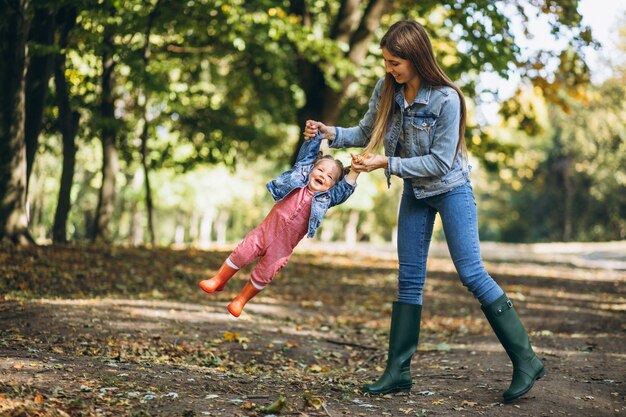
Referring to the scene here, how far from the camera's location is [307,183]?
192 inches

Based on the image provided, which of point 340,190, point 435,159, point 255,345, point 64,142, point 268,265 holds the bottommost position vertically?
point 255,345

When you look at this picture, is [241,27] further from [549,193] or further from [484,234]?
[484,234]

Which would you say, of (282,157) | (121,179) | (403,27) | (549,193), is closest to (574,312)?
(403,27)

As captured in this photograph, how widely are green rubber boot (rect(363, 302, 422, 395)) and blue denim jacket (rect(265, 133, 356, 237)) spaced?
2.63 feet

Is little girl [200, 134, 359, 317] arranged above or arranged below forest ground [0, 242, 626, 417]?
above

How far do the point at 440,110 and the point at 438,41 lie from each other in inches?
509

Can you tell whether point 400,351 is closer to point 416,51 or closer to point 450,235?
point 450,235

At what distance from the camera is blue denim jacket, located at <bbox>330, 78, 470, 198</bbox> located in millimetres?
4445

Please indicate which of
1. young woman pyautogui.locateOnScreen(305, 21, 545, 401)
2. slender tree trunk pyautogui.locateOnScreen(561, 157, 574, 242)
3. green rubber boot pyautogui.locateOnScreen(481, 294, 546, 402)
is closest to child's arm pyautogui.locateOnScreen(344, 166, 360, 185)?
young woman pyautogui.locateOnScreen(305, 21, 545, 401)

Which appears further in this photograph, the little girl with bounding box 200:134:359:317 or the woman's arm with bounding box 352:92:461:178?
the little girl with bounding box 200:134:359:317

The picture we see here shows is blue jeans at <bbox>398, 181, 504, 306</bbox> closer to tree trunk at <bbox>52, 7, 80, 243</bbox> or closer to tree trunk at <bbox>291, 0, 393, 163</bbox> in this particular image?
tree trunk at <bbox>52, 7, 80, 243</bbox>

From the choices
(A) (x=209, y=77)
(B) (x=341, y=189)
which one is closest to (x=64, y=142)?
(A) (x=209, y=77)

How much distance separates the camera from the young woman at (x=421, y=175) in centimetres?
446

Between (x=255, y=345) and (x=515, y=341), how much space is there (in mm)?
2949
